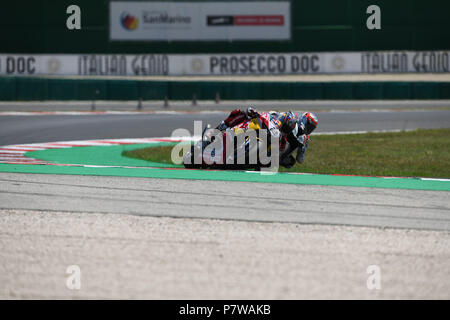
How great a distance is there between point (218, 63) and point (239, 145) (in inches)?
1053

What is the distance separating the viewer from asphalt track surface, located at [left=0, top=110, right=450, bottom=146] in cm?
1766

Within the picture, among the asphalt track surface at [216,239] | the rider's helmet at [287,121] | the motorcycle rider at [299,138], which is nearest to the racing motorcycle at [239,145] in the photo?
the rider's helmet at [287,121]

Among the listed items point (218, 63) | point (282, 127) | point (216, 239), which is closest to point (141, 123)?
point (282, 127)

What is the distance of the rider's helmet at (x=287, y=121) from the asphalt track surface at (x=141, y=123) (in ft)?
23.4

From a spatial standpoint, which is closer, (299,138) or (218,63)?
(299,138)

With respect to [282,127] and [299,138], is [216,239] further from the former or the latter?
[299,138]

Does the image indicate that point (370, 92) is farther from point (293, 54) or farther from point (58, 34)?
point (58, 34)

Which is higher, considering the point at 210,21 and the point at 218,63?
the point at 210,21

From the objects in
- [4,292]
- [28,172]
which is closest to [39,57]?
[28,172]

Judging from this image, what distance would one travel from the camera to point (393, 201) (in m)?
8.54

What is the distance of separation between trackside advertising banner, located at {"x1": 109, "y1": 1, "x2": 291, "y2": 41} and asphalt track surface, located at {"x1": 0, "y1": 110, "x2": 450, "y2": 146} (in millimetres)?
12345

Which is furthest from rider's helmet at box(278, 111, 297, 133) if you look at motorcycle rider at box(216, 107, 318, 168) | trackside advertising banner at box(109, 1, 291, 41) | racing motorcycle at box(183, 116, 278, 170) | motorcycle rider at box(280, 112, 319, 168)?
trackside advertising banner at box(109, 1, 291, 41)

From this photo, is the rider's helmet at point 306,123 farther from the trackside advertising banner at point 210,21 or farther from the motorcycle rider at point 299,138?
the trackside advertising banner at point 210,21

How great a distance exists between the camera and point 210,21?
37781 mm
